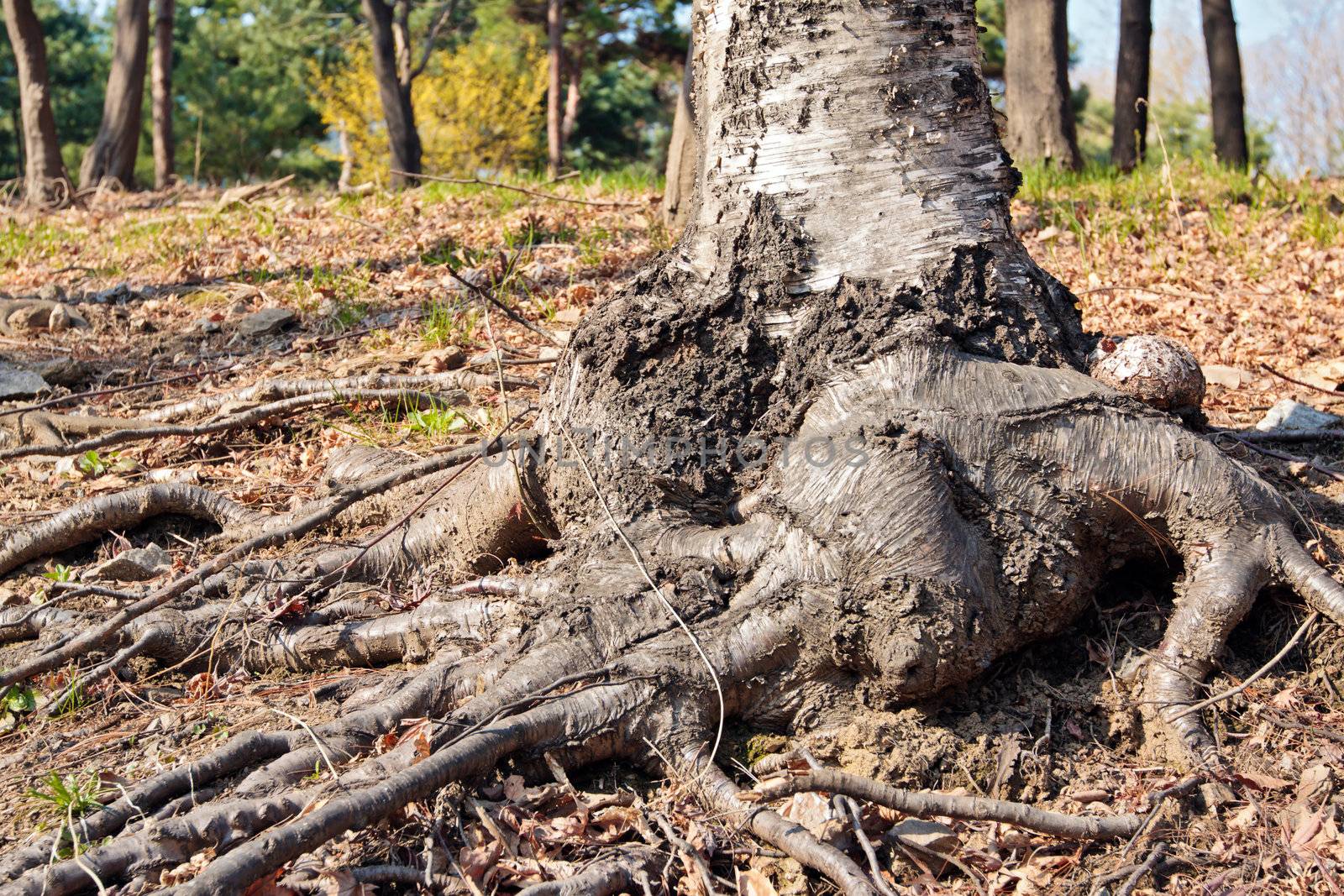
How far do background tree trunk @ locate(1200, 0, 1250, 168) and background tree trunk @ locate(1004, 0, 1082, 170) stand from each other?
6.95 ft

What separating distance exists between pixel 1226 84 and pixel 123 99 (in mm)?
12104

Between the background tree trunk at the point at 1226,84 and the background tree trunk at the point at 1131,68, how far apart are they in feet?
2.09

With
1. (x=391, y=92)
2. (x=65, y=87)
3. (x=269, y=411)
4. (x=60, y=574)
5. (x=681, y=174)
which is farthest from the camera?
(x=65, y=87)

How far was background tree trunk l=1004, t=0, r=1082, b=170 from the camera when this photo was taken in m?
9.02

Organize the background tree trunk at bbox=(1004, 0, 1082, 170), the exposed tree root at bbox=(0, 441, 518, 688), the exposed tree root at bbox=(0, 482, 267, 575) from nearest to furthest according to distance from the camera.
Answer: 1. the exposed tree root at bbox=(0, 441, 518, 688)
2. the exposed tree root at bbox=(0, 482, 267, 575)
3. the background tree trunk at bbox=(1004, 0, 1082, 170)

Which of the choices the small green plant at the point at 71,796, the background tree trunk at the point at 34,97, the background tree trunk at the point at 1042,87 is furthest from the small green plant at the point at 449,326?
the background tree trunk at the point at 34,97

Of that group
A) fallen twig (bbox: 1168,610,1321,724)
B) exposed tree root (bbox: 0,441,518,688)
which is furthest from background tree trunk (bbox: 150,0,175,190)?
fallen twig (bbox: 1168,610,1321,724)

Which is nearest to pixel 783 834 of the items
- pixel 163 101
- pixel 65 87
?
pixel 163 101

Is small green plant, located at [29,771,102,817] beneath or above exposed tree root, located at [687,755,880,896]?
above

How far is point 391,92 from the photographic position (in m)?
14.6

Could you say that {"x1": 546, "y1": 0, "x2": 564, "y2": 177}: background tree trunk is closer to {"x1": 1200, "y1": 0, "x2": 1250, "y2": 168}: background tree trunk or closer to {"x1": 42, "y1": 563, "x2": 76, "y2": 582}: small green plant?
{"x1": 1200, "y1": 0, "x2": 1250, "y2": 168}: background tree trunk

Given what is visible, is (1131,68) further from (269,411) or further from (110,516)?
(110,516)

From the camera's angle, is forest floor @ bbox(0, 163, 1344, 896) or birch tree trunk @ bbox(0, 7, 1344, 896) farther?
birch tree trunk @ bbox(0, 7, 1344, 896)

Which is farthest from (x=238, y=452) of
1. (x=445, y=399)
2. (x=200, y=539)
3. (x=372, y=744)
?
(x=372, y=744)
